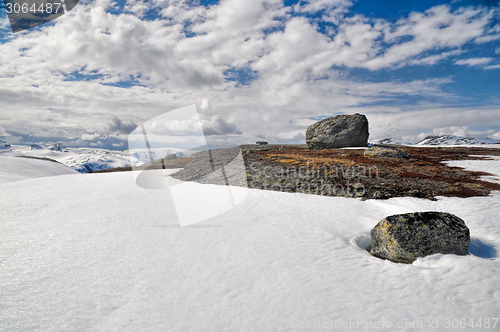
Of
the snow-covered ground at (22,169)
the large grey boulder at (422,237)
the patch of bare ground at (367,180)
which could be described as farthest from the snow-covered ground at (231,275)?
the snow-covered ground at (22,169)

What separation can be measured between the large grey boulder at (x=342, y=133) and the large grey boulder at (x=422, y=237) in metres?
34.6

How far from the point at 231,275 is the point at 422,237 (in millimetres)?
5926

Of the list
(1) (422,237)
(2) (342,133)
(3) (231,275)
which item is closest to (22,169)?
(3) (231,275)

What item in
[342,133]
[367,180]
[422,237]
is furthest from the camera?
[342,133]

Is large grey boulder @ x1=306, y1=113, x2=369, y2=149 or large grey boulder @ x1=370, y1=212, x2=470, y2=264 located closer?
large grey boulder @ x1=370, y1=212, x2=470, y2=264

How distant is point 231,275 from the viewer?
583 cm

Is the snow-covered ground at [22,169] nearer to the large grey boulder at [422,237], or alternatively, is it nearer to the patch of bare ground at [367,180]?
the patch of bare ground at [367,180]

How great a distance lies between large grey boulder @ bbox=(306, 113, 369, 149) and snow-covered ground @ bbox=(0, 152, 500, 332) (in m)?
29.9

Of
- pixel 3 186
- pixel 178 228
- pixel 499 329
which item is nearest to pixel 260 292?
pixel 499 329

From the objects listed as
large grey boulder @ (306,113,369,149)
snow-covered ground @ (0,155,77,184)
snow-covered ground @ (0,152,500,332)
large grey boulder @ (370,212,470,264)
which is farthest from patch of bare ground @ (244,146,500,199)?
large grey boulder @ (306,113,369,149)

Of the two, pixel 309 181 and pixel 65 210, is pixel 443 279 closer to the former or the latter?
pixel 309 181

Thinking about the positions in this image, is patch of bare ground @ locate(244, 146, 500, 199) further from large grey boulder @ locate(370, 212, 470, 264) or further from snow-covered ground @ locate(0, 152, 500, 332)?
large grey boulder @ locate(370, 212, 470, 264)

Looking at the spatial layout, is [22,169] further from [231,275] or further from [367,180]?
[367,180]

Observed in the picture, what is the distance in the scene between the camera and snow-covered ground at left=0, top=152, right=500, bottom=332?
428 cm
